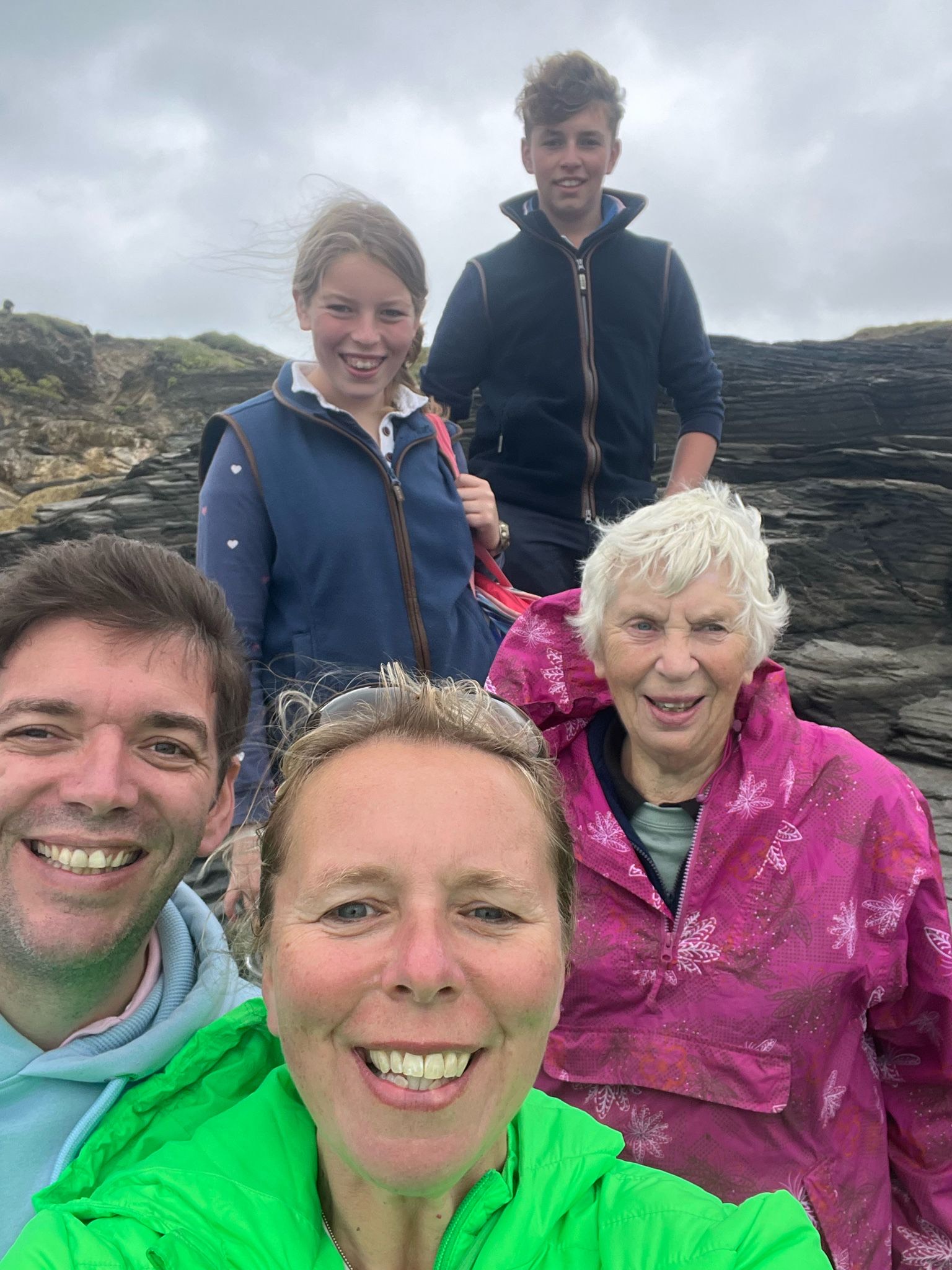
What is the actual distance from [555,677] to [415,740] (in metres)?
1.68

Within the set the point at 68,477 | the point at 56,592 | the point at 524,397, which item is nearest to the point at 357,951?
the point at 56,592

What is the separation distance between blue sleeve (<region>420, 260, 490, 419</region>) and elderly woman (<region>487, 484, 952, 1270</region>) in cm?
266

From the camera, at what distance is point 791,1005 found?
9.61 feet

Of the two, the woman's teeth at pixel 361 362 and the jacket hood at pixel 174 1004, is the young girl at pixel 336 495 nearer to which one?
the woman's teeth at pixel 361 362

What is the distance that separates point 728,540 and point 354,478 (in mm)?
1534

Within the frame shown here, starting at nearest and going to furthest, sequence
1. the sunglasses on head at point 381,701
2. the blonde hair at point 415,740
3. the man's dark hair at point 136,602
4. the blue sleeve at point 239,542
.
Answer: the blonde hair at point 415,740 → the sunglasses on head at point 381,701 → the man's dark hair at point 136,602 → the blue sleeve at point 239,542

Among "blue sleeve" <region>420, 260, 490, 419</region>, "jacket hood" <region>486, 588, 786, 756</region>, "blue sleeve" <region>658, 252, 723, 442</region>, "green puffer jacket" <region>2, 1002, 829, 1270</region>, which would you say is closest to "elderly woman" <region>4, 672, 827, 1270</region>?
"green puffer jacket" <region>2, 1002, 829, 1270</region>

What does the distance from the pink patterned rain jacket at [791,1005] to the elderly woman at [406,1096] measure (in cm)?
101

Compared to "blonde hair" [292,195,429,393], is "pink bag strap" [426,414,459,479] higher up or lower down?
lower down

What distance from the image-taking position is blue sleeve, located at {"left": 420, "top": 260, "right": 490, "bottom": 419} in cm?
550

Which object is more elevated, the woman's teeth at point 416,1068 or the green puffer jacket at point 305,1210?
the woman's teeth at point 416,1068

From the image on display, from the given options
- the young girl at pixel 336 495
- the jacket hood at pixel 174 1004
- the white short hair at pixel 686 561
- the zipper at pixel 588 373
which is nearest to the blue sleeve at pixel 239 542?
the young girl at pixel 336 495

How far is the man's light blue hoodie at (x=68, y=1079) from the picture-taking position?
80.6 inches

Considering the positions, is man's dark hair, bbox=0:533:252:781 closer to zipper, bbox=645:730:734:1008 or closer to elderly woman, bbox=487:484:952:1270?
elderly woman, bbox=487:484:952:1270
